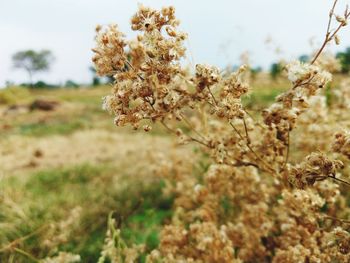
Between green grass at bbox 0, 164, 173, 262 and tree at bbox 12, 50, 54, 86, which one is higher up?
tree at bbox 12, 50, 54, 86

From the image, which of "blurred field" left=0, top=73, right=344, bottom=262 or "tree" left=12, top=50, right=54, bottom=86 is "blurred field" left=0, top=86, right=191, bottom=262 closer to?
"blurred field" left=0, top=73, right=344, bottom=262

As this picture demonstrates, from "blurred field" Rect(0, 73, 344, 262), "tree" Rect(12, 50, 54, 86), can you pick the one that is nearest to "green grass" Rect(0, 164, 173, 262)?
"blurred field" Rect(0, 73, 344, 262)

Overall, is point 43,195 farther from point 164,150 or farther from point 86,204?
point 164,150

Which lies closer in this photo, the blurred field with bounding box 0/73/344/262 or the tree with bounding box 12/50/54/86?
the blurred field with bounding box 0/73/344/262

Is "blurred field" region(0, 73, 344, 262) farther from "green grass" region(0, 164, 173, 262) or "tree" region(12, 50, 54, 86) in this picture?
"tree" region(12, 50, 54, 86)

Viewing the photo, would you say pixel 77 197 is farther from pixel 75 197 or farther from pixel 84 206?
pixel 84 206

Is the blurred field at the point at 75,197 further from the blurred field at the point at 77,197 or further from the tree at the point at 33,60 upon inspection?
the tree at the point at 33,60

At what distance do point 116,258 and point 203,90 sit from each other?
1.25m

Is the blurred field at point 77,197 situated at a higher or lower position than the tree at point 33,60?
lower

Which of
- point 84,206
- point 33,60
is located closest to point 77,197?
point 84,206

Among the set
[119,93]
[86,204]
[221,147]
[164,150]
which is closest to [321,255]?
[221,147]

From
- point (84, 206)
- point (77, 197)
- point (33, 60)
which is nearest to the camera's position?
point (84, 206)

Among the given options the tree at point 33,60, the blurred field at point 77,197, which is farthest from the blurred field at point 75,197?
the tree at point 33,60

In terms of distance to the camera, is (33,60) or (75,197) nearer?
(75,197)
